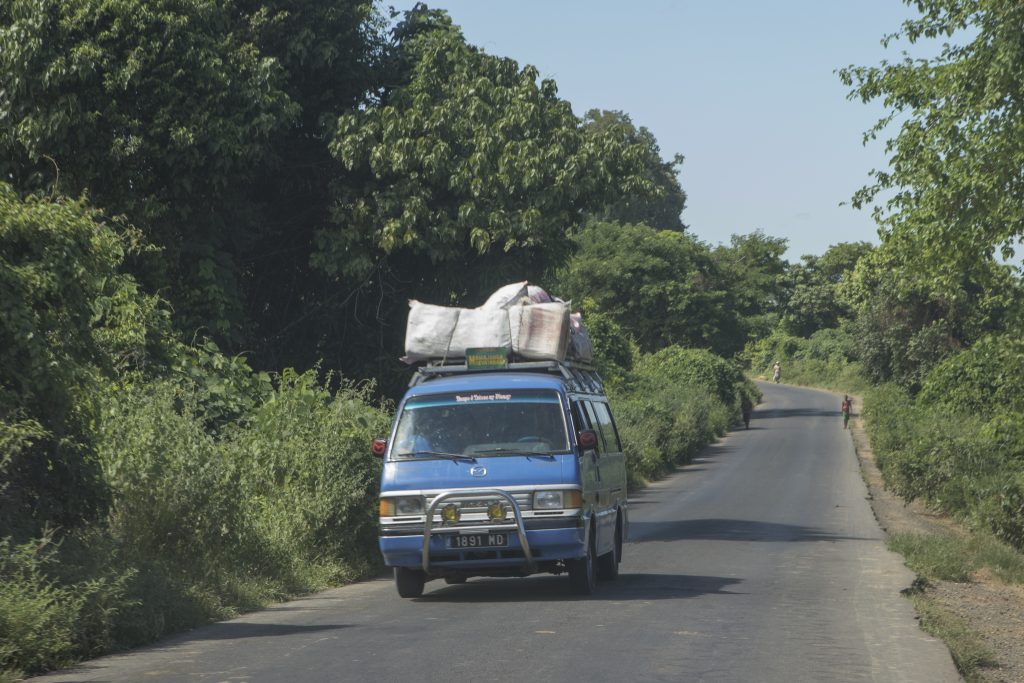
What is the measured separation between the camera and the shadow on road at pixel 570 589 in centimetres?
1321

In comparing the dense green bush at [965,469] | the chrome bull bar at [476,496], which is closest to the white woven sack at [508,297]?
the chrome bull bar at [476,496]

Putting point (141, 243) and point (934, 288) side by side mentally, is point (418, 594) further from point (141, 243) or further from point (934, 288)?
point (934, 288)

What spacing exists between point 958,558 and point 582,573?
7.83 meters

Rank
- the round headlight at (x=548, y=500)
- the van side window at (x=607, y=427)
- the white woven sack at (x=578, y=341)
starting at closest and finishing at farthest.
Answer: the round headlight at (x=548, y=500) → the van side window at (x=607, y=427) → the white woven sack at (x=578, y=341)

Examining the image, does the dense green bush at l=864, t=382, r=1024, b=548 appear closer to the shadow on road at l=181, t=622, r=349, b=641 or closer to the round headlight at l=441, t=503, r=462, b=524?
the round headlight at l=441, t=503, r=462, b=524

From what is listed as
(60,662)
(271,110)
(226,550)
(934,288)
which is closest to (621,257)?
(934,288)

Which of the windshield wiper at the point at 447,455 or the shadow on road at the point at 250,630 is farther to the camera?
the windshield wiper at the point at 447,455

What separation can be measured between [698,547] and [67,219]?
11399 millimetres

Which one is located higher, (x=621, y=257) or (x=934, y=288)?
(x=621, y=257)

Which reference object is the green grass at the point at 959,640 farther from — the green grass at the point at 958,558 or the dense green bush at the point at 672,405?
the dense green bush at the point at 672,405

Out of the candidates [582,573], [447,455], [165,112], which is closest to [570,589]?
[582,573]

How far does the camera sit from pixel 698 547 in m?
20.0

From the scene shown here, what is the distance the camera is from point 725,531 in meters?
23.4

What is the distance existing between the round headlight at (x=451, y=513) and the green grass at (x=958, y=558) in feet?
24.7
